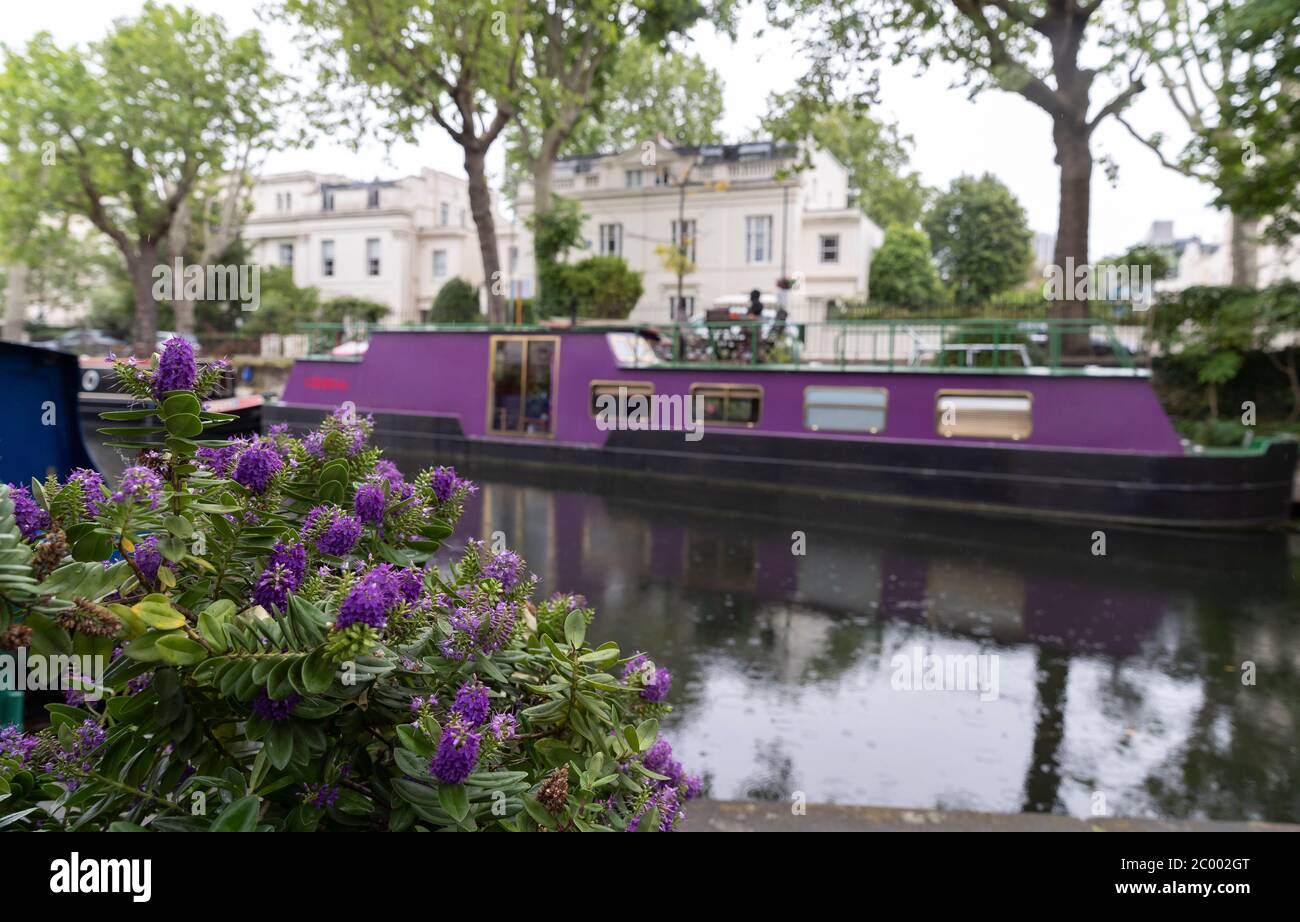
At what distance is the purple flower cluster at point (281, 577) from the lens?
161 centimetres

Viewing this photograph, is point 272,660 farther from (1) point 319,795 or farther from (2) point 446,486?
(2) point 446,486

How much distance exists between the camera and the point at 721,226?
38.2 m

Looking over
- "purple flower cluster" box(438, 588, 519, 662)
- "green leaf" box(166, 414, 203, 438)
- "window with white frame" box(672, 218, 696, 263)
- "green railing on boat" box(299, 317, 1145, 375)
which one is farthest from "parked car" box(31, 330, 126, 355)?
"purple flower cluster" box(438, 588, 519, 662)

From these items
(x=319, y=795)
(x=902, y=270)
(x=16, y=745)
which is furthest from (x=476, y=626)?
(x=902, y=270)

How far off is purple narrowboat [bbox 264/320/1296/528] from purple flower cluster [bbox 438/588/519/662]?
1308 centimetres

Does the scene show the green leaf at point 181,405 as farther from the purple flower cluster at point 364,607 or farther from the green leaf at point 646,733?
the green leaf at point 646,733

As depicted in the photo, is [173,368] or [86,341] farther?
[86,341]

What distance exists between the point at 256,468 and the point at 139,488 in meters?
0.22

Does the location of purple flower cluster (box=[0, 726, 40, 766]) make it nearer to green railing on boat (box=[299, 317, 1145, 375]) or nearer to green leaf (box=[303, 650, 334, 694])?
green leaf (box=[303, 650, 334, 694])

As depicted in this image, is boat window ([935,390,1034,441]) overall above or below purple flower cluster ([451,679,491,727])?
above

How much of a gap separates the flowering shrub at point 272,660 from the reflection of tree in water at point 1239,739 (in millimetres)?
4633

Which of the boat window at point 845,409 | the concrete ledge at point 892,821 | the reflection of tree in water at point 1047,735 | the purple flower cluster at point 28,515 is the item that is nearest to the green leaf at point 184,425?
the purple flower cluster at point 28,515

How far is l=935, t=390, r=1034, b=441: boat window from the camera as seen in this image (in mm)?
14227
